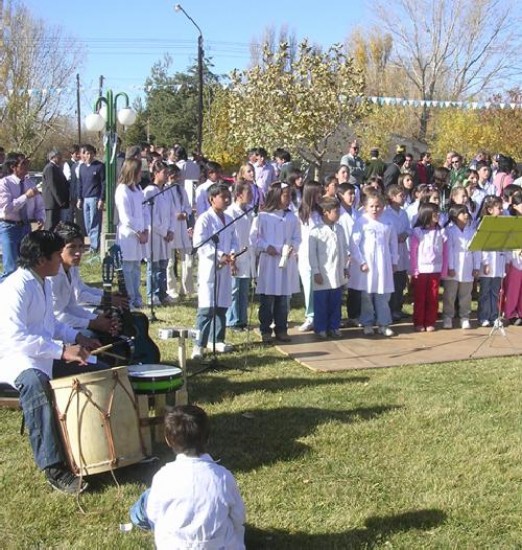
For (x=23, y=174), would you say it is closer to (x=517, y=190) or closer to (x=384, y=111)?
(x=517, y=190)

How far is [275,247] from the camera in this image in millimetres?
8766

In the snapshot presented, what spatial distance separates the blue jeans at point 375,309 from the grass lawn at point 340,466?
1828 mm

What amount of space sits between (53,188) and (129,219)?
4402 mm

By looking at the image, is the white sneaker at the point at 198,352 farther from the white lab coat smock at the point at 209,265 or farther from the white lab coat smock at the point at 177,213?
the white lab coat smock at the point at 177,213

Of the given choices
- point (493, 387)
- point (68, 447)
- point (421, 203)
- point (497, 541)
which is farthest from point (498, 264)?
point (68, 447)

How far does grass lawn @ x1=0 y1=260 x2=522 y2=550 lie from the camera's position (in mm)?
4383

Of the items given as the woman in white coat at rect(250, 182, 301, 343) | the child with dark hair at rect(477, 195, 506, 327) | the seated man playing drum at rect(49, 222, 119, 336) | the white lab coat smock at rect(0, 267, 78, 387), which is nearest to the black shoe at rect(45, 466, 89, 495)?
the white lab coat smock at rect(0, 267, 78, 387)

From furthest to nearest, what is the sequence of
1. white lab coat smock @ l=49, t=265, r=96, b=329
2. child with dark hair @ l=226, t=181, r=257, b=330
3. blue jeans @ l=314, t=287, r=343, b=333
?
blue jeans @ l=314, t=287, r=343, b=333, child with dark hair @ l=226, t=181, r=257, b=330, white lab coat smock @ l=49, t=265, r=96, b=329

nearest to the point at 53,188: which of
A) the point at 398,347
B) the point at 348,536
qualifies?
the point at 398,347

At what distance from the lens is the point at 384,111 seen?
36812 mm

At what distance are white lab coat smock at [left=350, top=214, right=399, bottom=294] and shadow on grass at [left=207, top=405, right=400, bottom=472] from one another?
2943 mm

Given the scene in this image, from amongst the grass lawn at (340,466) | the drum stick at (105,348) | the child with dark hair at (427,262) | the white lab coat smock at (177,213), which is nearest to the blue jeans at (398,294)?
the child with dark hair at (427,262)

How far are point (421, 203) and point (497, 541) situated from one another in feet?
20.7

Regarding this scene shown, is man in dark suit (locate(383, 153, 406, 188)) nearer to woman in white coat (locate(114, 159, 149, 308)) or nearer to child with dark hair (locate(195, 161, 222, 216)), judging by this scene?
child with dark hair (locate(195, 161, 222, 216))
